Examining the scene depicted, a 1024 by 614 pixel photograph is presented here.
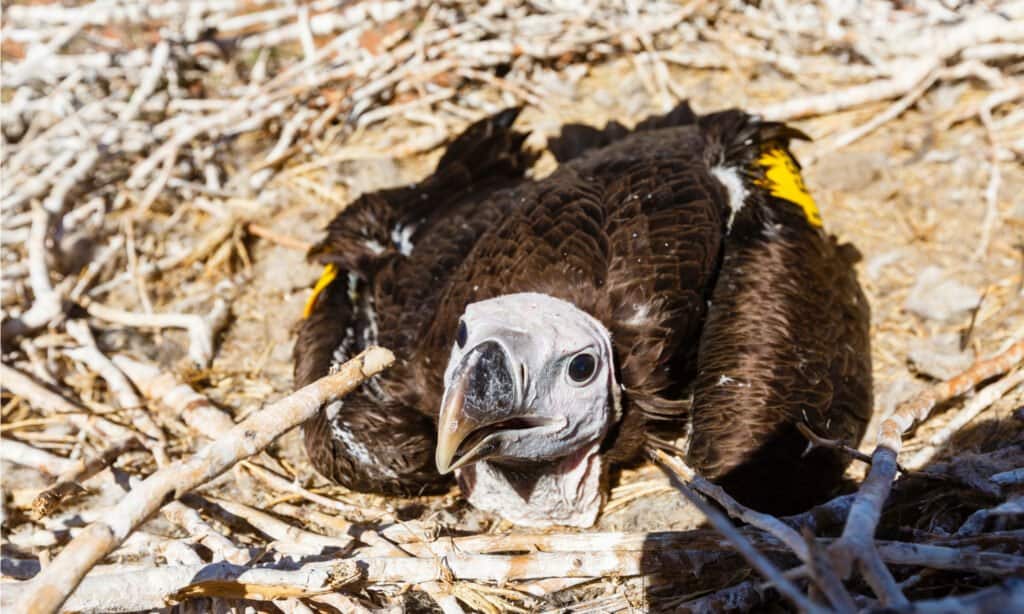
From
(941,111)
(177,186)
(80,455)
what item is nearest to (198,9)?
(177,186)

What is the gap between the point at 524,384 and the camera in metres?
2.97

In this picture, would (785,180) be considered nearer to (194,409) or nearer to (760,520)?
(760,520)

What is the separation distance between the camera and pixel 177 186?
5.47 m

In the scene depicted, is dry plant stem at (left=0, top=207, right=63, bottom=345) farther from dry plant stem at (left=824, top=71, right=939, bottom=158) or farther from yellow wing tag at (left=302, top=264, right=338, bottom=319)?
dry plant stem at (left=824, top=71, right=939, bottom=158)

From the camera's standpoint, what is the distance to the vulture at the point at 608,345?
10.2 ft

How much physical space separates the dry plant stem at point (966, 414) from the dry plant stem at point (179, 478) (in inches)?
74.6

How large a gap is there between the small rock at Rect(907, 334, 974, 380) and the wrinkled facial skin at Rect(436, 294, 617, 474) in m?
1.56

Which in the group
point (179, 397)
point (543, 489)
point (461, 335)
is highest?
point (461, 335)

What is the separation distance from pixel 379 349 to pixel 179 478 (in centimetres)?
73

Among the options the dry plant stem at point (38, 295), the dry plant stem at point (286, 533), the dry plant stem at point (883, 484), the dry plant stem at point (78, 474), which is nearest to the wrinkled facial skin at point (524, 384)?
the dry plant stem at point (286, 533)

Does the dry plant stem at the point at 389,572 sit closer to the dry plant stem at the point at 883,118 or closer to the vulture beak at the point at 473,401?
the vulture beak at the point at 473,401

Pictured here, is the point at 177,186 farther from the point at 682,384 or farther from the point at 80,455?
the point at 682,384

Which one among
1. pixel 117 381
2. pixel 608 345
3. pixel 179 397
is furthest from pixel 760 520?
pixel 117 381

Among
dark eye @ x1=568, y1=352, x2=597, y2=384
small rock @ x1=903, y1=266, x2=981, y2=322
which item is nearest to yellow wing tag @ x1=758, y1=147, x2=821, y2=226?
small rock @ x1=903, y1=266, x2=981, y2=322
